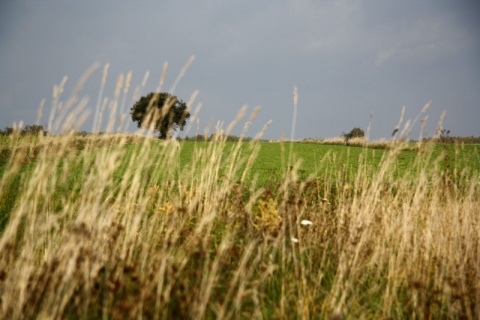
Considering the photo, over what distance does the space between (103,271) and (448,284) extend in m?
2.74

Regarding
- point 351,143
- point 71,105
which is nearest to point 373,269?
point 71,105

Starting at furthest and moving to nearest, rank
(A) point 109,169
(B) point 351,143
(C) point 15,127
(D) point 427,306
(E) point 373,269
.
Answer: (B) point 351,143 < (E) point 373,269 < (C) point 15,127 < (D) point 427,306 < (A) point 109,169

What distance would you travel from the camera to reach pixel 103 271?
2570 millimetres

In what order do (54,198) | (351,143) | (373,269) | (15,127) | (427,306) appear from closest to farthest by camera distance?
(427,306) < (15,127) < (373,269) < (54,198) < (351,143)

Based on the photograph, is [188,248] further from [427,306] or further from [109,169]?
[427,306]

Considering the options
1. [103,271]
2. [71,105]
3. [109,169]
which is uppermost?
[71,105]

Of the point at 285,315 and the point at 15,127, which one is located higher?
the point at 15,127

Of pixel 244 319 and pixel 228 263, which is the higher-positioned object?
pixel 228 263

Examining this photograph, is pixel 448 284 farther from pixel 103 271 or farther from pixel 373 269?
pixel 103 271

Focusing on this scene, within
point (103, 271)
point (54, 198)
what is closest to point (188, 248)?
point (103, 271)

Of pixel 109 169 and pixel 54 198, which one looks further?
pixel 54 198

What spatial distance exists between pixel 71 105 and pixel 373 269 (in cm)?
331

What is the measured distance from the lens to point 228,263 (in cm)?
289

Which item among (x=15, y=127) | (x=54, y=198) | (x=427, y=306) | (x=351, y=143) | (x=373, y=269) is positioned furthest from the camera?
(x=351, y=143)
